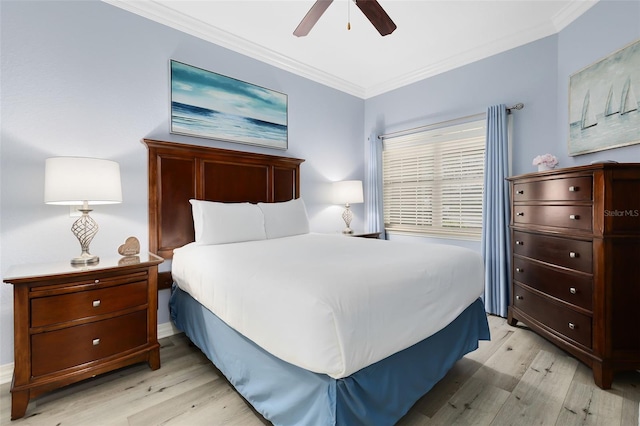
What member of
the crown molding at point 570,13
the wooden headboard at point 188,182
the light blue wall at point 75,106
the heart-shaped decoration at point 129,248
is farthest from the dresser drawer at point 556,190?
the heart-shaped decoration at point 129,248

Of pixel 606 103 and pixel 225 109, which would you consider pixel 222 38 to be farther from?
pixel 606 103

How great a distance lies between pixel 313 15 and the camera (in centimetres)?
202

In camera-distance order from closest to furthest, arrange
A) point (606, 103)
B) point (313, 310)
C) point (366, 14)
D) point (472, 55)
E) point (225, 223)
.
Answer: point (313, 310), point (366, 14), point (606, 103), point (225, 223), point (472, 55)

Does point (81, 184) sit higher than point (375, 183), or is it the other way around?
point (375, 183)

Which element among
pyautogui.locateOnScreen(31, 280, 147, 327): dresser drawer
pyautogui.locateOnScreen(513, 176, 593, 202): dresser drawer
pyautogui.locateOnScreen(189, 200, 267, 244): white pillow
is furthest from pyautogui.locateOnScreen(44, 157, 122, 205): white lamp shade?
pyautogui.locateOnScreen(513, 176, 593, 202): dresser drawer

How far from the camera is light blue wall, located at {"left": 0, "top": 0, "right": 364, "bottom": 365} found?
1.98 m

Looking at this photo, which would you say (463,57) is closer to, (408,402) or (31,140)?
(408,402)

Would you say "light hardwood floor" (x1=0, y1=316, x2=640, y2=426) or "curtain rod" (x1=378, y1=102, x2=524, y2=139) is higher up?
"curtain rod" (x1=378, y1=102, x2=524, y2=139)

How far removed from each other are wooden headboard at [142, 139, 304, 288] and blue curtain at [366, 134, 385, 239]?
163cm

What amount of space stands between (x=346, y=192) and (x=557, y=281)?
2.32 metres

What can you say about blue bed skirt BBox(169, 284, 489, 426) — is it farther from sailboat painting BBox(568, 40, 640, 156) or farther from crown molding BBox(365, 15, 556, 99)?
crown molding BBox(365, 15, 556, 99)

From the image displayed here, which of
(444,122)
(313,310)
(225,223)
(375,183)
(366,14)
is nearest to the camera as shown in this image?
(313,310)

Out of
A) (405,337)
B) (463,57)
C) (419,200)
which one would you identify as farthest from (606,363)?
(463,57)

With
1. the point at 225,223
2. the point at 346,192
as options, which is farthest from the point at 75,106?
the point at 346,192
